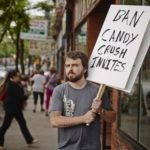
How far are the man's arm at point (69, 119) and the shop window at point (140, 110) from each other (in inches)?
68.4

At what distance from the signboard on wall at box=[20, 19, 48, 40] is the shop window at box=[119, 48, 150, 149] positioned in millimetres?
20740

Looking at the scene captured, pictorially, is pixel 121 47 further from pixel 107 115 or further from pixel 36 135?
pixel 36 135

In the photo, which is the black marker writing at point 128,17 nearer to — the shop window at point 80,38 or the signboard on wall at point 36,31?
the shop window at point 80,38

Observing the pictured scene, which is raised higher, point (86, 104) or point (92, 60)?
point (92, 60)

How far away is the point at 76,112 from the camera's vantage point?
5176mm

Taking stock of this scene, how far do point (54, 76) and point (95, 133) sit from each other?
47.8 ft

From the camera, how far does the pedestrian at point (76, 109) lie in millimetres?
5137

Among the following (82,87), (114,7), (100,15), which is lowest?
(100,15)

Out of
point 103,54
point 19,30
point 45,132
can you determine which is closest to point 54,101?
point 103,54

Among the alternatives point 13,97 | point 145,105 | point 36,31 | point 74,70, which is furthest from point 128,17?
point 36,31

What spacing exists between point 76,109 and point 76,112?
1.1 inches

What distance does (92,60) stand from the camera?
5.21 meters

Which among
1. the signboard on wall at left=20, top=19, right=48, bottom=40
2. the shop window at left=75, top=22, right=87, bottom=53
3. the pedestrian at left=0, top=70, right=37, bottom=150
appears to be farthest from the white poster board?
the signboard on wall at left=20, top=19, right=48, bottom=40

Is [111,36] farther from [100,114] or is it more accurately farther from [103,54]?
[100,114]
